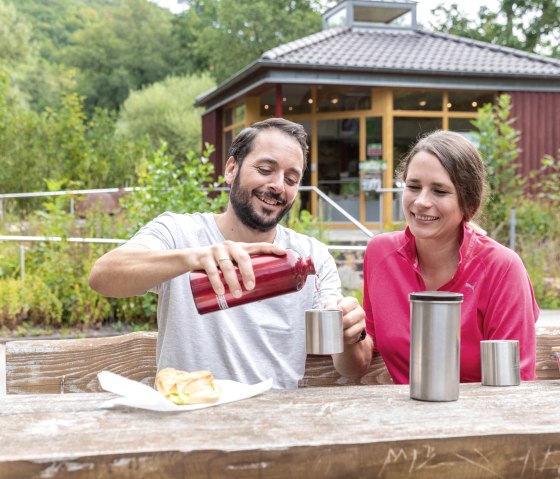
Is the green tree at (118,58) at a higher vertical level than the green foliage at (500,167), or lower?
higher

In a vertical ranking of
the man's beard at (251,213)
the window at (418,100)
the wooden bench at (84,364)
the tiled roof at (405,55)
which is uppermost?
the tiled roof at (405,55)

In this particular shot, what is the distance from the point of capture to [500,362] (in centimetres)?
193

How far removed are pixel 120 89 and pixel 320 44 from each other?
2562 centimetres

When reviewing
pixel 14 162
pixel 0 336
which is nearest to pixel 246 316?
pixel 0 336

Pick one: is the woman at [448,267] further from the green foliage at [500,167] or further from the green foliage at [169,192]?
the green foliage at [500,167]

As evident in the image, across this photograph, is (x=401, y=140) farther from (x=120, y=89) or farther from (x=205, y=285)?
(x=120, y=89)

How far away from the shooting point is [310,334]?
1860mm

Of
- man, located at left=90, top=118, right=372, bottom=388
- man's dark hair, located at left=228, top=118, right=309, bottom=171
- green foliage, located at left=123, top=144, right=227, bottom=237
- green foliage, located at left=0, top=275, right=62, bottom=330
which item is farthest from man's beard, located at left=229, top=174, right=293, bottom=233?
green foliage, located at left=0, top=275, right=62, bottom=330

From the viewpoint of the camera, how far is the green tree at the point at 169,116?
29.2 meters

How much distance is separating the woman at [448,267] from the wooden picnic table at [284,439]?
54 cm

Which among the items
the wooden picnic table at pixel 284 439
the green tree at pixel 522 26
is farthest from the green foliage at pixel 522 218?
the green tree at pixel 522 26

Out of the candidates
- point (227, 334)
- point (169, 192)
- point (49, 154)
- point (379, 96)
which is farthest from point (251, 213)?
point (49, 154)

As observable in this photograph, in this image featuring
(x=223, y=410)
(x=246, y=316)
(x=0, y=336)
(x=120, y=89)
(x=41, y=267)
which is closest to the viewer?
(x=223, y=410)

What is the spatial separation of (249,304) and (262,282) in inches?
26.4
